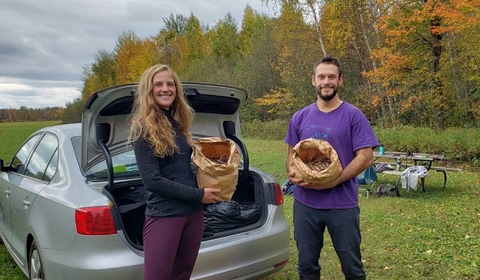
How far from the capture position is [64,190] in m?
2.69

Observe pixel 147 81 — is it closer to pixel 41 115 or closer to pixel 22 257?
pixel 22 257

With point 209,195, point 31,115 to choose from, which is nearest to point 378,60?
point 31,115

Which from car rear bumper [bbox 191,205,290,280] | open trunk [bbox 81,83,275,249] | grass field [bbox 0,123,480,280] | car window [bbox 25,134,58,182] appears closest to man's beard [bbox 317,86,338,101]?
open trunk [bbox 81,83,275,249]

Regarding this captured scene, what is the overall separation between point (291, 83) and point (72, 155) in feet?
70.5

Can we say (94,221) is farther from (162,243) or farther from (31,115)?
(31,115)

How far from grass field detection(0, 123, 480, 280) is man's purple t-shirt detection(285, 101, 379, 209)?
1.38 m

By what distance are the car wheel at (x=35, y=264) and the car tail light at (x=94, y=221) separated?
663 millimetres

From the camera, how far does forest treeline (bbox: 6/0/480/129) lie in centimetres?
1466

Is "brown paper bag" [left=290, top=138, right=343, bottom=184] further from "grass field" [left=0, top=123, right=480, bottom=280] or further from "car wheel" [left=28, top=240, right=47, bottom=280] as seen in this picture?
"car wheel" [left=28, top=240, right=47, bottom=280]

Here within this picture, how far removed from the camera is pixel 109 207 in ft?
8.08

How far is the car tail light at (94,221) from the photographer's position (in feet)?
7.89

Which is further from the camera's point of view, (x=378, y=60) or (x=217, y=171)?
(x=378, y=60)

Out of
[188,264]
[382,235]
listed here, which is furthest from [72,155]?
[382,235]

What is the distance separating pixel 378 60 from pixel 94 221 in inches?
689
